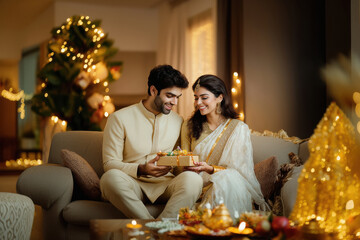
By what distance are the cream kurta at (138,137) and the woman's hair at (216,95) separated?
0.35 ft

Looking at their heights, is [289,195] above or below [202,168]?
below

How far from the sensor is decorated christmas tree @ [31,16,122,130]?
17.9 ft

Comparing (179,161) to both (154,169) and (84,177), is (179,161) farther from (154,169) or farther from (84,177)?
(84,177)

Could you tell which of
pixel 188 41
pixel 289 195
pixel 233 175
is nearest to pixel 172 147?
pixel 233 175

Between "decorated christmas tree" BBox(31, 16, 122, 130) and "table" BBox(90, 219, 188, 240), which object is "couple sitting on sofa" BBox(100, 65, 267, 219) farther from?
"decorated christmas tree" BBox(31, 16, 122, 130)

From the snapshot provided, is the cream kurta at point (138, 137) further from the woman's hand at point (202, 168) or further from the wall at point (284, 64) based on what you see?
the wall at point (284, 64)

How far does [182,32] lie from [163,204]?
3.89 m

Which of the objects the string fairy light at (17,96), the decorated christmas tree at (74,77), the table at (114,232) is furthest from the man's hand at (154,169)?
the string fairy light at (17,96)

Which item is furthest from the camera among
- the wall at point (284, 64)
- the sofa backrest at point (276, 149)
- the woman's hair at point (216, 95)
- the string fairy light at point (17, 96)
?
the string fairy light at point (17, 96)

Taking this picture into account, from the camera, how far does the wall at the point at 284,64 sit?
4801mm

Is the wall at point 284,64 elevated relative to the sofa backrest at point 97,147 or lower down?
elevated

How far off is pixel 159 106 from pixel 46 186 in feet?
2.81

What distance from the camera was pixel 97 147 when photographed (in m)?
3.64

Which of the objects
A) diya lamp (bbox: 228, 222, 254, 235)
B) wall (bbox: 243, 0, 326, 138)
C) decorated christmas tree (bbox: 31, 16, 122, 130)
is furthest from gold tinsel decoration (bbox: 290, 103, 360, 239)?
decorated christmas tree (bbox: 31, 16, 122, 130)
